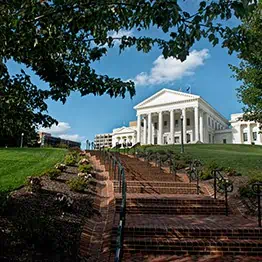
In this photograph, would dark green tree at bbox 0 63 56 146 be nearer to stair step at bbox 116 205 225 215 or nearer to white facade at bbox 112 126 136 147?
stair step at bbox 116 205 225 215

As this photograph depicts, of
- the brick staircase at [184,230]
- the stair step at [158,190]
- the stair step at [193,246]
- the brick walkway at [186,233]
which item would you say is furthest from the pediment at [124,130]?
the stair step at [193,246]

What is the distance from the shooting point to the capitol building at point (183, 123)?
64625 mm

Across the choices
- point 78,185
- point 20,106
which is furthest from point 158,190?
point 20,106

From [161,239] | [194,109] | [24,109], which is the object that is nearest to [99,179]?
[161,239]

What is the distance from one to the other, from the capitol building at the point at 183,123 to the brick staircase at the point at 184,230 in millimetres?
54928

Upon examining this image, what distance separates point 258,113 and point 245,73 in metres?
2.36

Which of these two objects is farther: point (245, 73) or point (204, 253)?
point (245, 73)

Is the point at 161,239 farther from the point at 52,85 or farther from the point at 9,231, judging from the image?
the point at 52,85

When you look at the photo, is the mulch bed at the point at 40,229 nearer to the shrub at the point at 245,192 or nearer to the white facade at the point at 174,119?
the shrub at the point at 245,192

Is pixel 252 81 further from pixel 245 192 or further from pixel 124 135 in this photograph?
pixel 124 135

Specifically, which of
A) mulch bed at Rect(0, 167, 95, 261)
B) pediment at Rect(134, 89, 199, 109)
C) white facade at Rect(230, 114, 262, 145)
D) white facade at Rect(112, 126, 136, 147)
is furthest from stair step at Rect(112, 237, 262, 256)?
white facade at Rect(112, 126, 136, 147)

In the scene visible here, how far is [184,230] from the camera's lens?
630cm

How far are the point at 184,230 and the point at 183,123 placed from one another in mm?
59252

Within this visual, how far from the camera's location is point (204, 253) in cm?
573
